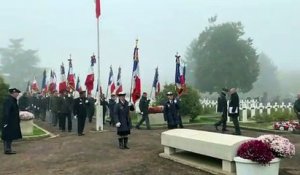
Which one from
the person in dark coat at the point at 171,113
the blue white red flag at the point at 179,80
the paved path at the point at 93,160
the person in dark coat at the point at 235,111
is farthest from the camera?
the blue white red flag at the point at 179,80

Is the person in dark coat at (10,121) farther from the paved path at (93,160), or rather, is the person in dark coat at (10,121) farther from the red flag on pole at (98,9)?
the red flag on pole at (98,9)

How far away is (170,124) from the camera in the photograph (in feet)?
54.7

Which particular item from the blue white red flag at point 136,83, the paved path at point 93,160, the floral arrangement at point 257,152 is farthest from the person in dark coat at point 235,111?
the floral arrangement at point 257,152

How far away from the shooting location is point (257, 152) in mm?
8484

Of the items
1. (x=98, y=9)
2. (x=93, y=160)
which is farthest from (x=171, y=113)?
(x=98, y=9)

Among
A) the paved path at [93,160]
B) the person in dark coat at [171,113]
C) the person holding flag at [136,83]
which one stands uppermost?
the person holding flag at [136,83]

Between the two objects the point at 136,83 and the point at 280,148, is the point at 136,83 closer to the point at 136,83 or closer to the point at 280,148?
the point at 136,83

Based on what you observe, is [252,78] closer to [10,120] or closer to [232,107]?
[232,107]

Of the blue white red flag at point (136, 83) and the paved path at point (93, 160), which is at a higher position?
the blue white red flag at point (136, 83)

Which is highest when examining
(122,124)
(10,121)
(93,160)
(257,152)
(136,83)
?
(136,83)

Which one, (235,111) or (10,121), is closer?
(10,121)

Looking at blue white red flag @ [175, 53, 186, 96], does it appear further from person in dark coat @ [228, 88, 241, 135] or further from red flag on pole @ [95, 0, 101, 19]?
person in dark coat @ [228, 88, 241, 135]

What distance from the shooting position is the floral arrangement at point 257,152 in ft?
27.8

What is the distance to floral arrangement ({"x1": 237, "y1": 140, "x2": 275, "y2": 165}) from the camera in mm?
8469
